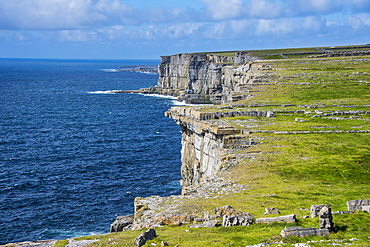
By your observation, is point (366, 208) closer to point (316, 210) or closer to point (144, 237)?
point (316, 210)

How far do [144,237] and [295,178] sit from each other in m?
13.9

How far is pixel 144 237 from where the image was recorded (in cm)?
1970

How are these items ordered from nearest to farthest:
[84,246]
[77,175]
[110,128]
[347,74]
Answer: [84,246], [77,175], [347,74], [110,128]

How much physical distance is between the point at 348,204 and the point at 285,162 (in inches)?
422

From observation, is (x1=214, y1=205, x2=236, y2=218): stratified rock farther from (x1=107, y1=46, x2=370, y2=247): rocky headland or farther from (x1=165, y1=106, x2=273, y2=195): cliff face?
(x1=165, y1=106, x2=273, y2=195): cliff face

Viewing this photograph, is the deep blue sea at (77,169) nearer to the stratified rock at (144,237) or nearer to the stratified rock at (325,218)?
the stratified rock at (144,237)

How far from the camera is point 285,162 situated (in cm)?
3288

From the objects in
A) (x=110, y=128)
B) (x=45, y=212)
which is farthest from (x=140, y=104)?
(x=45, y=212)

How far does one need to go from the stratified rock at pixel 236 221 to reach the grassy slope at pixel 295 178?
44 cm

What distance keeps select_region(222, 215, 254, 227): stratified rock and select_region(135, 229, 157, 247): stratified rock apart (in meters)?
3.37

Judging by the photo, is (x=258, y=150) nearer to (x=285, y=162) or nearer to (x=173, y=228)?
(x=285, y=162)

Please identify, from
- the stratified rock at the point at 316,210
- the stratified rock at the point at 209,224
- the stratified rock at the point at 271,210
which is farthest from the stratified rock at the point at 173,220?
the stratified rock at the point at 316,210

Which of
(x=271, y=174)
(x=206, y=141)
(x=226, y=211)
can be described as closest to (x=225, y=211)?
(x=226, y=211)

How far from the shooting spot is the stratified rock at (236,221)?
21.3m
